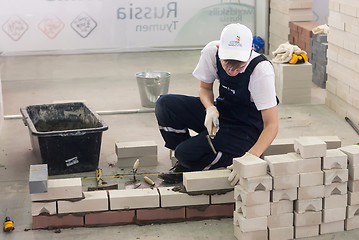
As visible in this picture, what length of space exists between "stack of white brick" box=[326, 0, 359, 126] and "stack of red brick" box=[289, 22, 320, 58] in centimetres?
73

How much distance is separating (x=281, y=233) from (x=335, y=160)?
1.57ft

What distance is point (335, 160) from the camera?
3.27m

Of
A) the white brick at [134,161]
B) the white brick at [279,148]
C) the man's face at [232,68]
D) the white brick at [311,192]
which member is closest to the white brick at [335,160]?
the white brick at [311,192]

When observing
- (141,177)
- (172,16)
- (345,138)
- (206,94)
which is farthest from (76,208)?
(172,16)

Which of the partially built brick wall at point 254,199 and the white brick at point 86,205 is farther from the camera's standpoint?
the white brick at point 86,205

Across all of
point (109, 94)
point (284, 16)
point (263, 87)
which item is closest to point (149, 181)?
point (263, 87)

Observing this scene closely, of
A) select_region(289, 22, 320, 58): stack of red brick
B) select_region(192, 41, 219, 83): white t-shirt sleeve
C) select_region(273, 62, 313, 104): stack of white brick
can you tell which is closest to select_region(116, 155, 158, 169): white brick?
select_region(192, 41, 219, 83): white t-shirt sleeve

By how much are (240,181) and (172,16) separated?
2.80 meters

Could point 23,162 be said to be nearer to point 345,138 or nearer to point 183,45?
point 183,45

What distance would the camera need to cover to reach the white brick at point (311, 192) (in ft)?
10.6

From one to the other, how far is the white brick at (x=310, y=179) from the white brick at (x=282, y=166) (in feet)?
0.16

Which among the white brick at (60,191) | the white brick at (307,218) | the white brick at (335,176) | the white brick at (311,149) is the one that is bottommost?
the white brick at (307,218)

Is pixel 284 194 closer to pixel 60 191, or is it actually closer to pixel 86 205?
pixel 86 205

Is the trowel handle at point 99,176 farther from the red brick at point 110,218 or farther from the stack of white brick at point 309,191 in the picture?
the stack of white brick at point 309,191
